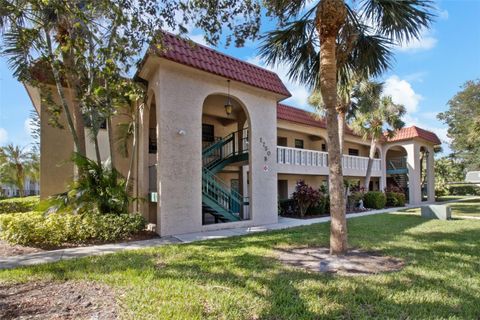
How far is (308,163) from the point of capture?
16953mm

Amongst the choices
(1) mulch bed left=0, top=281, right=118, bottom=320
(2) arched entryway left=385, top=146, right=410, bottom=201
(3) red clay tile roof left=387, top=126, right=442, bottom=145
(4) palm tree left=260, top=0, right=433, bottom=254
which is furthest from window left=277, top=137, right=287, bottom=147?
(1) mulch bed left=0, top=281, right=118, bottom=320

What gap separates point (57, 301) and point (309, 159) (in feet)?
49.4

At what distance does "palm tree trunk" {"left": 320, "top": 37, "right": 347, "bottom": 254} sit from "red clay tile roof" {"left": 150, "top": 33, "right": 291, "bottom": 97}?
372 cm

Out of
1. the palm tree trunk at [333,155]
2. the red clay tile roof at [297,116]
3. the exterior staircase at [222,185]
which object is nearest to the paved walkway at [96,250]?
the exterior staircase at [222,185]

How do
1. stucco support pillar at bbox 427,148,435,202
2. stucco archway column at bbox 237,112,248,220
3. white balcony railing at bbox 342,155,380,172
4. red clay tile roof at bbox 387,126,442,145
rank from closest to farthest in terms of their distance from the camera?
stucco archway column at bbox 237,112,248,220 < white balcony railing at bbox 342,155,380,172 < red clay tile roof at bbox 387,126,442,145 < stucco support pillar at bbox 427,148,435,202

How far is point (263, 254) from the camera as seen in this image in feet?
20.6

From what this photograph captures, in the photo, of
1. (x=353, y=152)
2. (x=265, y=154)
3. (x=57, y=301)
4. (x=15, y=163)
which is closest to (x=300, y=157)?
(x=265, y=154)

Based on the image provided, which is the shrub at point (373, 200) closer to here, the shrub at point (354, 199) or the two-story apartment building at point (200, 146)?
the shrub at point (354, 199)

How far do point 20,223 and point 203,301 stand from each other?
643 centimetres

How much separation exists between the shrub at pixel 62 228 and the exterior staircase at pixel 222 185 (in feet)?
10.6

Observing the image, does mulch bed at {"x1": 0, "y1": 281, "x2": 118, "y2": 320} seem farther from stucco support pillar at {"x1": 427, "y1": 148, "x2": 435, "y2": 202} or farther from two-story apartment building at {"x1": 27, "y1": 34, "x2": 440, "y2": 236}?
stucco support pillar at {"x1": 427, "y1": 148, "x2": 435, "y2": 202}

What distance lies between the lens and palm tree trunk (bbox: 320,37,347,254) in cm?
584

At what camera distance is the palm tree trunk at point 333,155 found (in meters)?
5.84

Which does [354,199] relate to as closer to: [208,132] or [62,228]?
[208,132]
